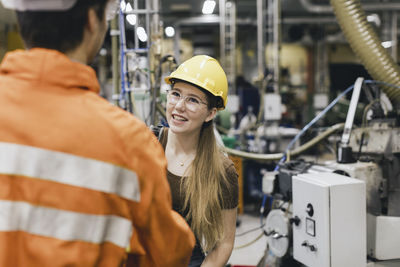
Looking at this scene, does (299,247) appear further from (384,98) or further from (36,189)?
(36,189)

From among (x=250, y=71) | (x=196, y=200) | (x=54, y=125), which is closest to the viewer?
(x=54, y=125)

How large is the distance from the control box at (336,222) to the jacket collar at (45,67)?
1555 mm

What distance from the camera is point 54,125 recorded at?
677 mm

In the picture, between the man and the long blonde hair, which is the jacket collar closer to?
the man

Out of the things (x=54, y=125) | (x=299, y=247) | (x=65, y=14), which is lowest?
(x=299, y=247)

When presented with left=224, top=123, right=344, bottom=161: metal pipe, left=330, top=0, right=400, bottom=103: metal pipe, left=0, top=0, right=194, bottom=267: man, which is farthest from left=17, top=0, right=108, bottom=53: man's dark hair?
left=330, top=0, right=400, bottom=103: metal pipe

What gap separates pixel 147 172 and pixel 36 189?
206 millimetres

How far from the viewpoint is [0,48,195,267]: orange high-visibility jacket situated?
0.68 m

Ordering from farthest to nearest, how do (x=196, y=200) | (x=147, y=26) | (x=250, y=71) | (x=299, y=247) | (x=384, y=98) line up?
(x=250, y=71)
(x=147, y=26)
(x=384, y=98)
(x=299, y=247)
(x=196, y=200)

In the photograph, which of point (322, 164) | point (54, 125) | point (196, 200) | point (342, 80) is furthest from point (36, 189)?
point (342, 80)

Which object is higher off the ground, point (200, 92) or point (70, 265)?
point (200, 92)

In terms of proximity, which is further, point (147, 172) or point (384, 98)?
point (384, 98)

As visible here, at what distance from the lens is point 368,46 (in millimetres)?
2658

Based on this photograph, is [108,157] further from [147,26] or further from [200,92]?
[147,26]
